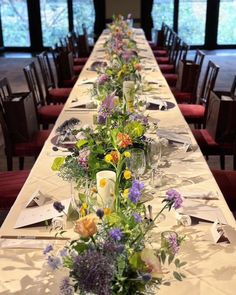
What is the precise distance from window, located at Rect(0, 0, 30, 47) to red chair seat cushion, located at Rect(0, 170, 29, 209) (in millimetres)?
9576

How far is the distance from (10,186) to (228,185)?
1194 millimetres

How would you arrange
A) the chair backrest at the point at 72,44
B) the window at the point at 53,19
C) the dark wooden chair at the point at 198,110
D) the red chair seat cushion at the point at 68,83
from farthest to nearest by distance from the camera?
the window at the point at 53,19 < the chair backrest at the point at 72,44 < the red chair seat cushion at the point at 68,83 < the dark wooden chair at the point at 198,110

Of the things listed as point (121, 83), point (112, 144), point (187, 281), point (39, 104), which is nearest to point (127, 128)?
point (112, 144)

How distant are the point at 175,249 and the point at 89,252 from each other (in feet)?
0.91

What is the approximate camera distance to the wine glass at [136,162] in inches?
70.2

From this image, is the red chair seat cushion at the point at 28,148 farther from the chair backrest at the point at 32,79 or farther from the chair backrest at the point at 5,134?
the chair backrest at the point at 32,79

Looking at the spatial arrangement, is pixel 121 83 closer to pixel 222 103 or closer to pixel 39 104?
pixel 222 103

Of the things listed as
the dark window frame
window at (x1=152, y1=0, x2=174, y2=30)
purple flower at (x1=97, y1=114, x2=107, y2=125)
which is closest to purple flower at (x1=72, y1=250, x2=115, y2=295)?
purple flower at (x1=97, y1=114, x2=107, y2=125)

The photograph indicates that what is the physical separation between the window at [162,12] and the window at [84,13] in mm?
1575

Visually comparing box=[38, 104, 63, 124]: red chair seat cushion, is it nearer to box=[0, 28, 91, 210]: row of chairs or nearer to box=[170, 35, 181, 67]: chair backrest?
box=[0, 28, 91, 210]: row of chairs

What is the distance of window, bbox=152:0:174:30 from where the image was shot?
1133cm

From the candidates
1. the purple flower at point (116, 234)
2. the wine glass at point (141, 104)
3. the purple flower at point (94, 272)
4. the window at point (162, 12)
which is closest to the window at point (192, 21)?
the window at point (162, 12)

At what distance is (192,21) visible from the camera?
1155 centimetres

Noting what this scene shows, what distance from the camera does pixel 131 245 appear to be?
112 cm
